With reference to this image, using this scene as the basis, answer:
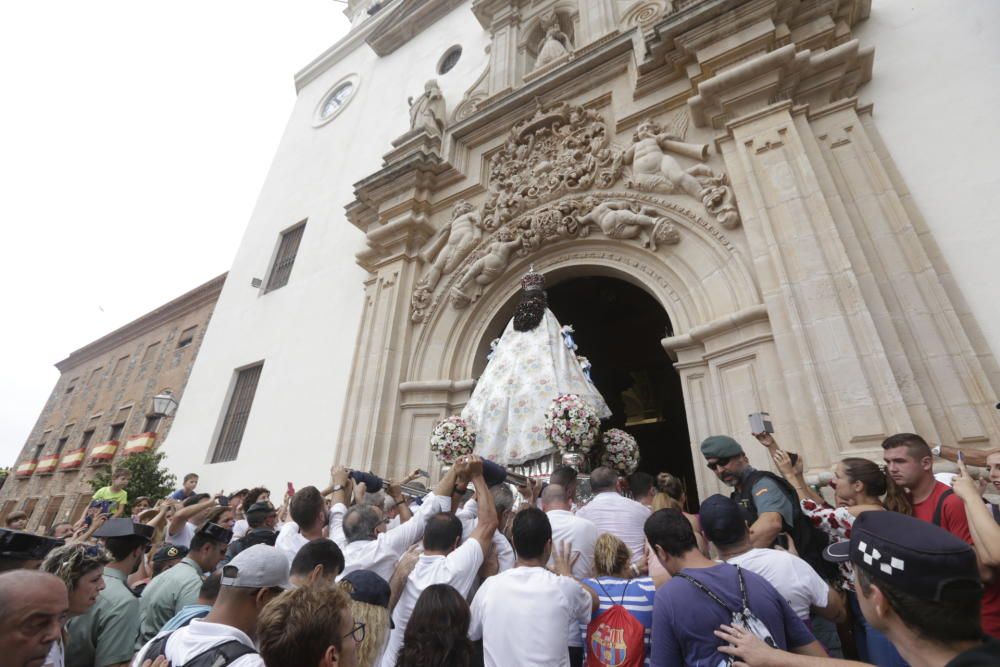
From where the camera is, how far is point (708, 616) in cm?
178

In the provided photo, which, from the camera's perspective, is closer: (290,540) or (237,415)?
(290,540)

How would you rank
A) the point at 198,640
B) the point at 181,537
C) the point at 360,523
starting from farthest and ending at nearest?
the point at 181,537, the point at 360,523, the point at 198,640

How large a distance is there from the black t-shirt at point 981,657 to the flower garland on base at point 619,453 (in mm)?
4597

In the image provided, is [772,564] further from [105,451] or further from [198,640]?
[105,451]

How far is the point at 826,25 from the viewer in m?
5.84

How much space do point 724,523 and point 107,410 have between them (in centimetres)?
2617

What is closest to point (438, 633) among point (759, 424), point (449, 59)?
point (759, 424)

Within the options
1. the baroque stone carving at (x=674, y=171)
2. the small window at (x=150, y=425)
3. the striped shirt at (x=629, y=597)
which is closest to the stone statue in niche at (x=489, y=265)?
the baroque stone carving at (x=674, y=171)

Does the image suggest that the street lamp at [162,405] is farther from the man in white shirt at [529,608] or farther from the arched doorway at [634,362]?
the man in white shirt at [529,608]

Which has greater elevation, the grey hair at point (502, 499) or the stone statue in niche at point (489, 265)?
the stone statue in niche at point (489, 265)

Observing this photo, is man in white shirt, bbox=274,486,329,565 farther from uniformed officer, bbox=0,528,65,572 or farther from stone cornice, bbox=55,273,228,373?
stone cornice, bbox=55,273,228,373

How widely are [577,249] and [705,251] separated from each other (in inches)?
75.8

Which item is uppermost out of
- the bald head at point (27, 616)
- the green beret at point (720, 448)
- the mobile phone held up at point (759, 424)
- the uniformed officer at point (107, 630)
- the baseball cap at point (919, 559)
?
the mobile phone held up at point (759, 424)

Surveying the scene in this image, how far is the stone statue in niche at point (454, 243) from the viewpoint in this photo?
786 centimetres
